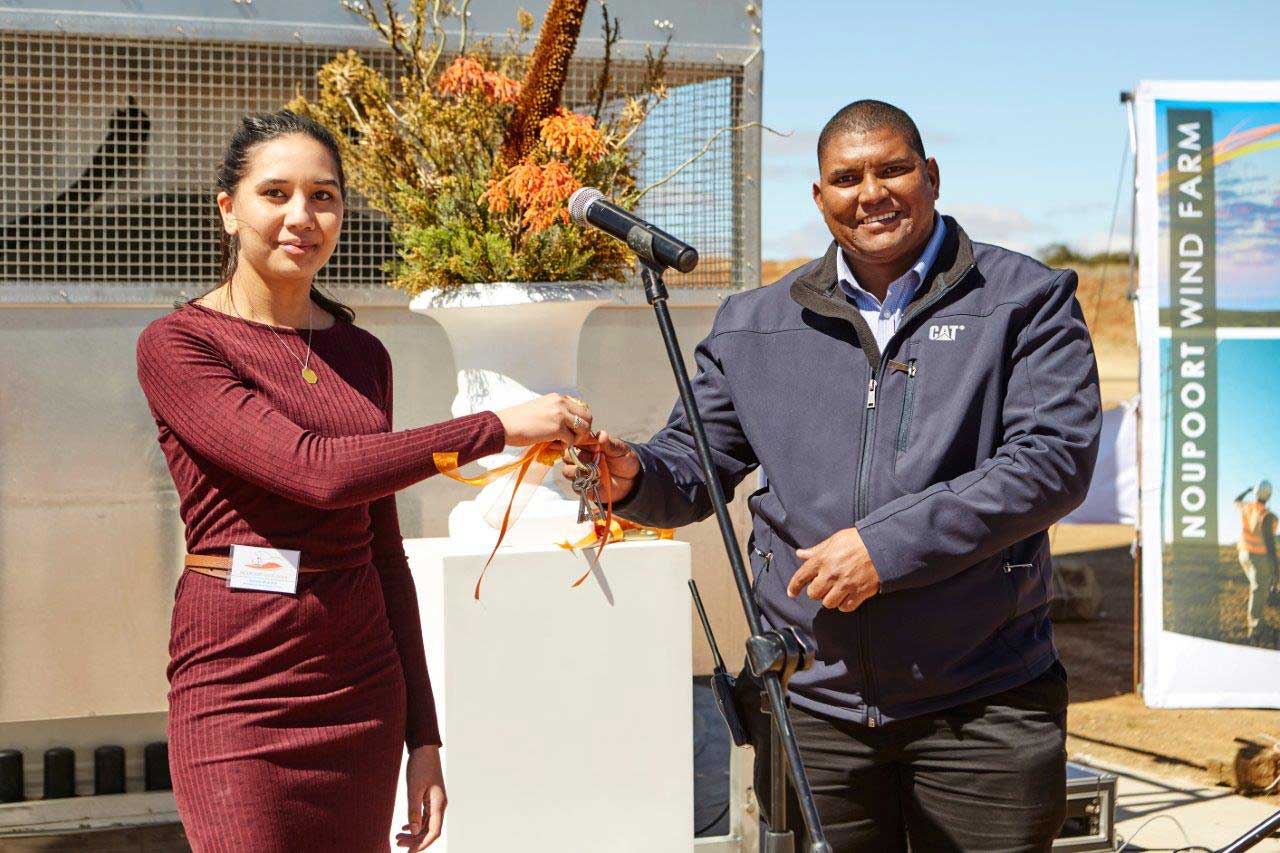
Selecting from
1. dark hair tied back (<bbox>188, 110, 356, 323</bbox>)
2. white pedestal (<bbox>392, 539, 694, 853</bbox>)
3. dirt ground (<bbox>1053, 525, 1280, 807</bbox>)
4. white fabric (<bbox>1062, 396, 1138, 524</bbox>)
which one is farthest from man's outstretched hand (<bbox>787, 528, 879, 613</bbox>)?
white fabric (<bbox>1062, 396, 1138, 524</bbox>)

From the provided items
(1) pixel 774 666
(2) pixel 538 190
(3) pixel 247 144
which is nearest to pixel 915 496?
(1) pixel 774 666

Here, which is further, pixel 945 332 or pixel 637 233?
pixel 945 332

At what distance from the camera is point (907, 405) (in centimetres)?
195

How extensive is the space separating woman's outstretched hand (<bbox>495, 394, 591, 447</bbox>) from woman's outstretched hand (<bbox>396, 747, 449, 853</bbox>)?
0.49 m

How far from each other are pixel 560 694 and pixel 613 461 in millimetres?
1082

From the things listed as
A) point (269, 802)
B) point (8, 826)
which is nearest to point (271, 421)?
point (269, 802)

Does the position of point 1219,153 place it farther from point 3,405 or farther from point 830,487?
point 3,405

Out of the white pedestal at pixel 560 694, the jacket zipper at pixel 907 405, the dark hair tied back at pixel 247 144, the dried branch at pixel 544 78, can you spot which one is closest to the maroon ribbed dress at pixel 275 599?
the dark hair tied back at pixel 247 144

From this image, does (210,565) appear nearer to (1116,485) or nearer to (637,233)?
(637,233)

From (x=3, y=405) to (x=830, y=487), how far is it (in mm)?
2485

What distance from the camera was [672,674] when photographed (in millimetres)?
3111

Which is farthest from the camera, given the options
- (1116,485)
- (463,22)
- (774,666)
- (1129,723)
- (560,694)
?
(1116,485)

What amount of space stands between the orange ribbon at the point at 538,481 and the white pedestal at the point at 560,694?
54 millimetres

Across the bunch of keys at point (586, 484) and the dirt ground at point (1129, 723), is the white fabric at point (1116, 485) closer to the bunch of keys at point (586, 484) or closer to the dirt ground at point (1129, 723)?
the dirt ground at point (1129, 723)
